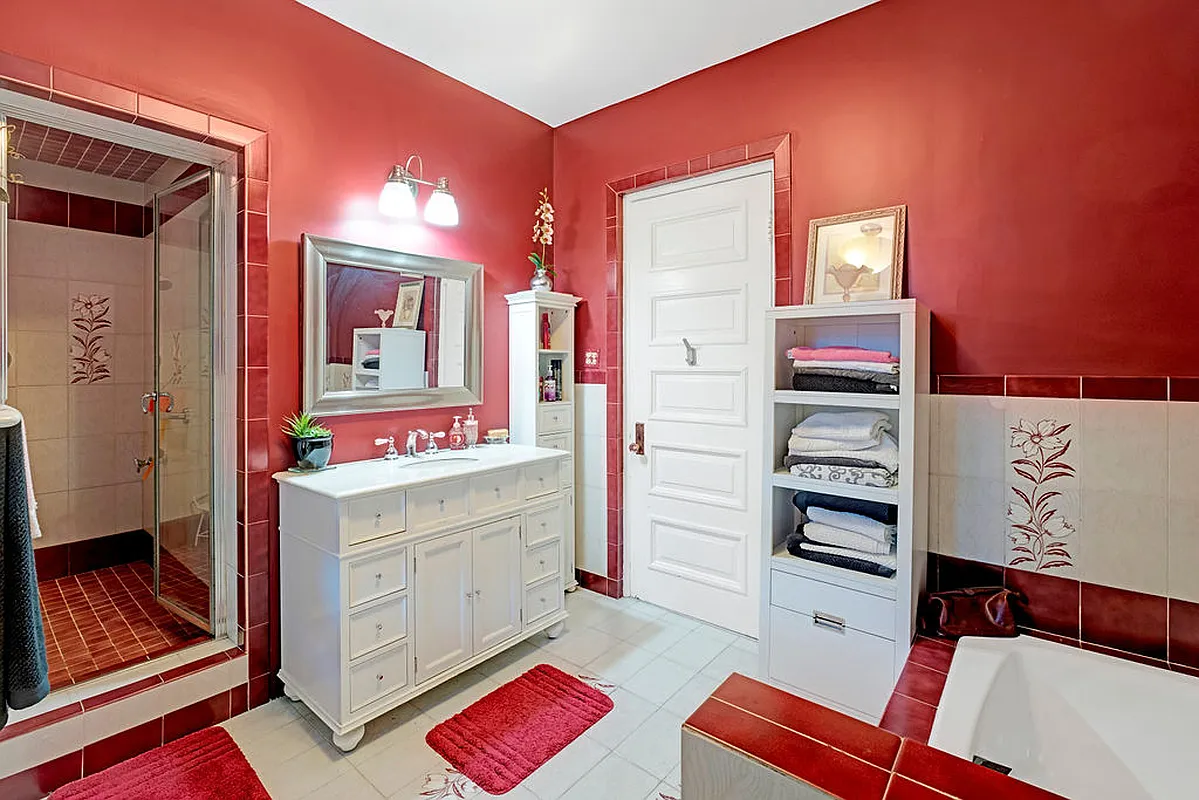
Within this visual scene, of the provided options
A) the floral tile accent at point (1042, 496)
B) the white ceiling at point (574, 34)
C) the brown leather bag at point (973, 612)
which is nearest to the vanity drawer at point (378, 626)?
the brown leather bag at point (973, 612)

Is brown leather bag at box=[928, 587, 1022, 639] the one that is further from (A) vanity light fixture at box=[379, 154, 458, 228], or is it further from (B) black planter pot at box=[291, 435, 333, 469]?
(A) vanity light fixture at box=[379, 154, 458, 228]

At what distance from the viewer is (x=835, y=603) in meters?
1.99

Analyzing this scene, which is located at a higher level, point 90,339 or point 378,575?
point 90,339

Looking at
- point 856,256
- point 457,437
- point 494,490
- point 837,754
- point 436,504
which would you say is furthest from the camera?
point 457,437

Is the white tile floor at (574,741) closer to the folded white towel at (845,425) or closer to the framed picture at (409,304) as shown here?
the folded white towel at (845,425)

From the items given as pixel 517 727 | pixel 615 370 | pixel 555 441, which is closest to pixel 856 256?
pixel 615 370

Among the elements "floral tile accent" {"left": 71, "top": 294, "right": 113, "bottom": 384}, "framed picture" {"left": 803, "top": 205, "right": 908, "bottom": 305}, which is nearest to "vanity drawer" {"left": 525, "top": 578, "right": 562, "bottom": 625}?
"framed picture" {"left": 803, "top": 205, "right": 908, "bottom": 305}

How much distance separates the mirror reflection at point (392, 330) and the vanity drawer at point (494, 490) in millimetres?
647

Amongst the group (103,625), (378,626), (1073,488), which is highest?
(1073,488)

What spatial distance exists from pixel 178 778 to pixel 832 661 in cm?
218

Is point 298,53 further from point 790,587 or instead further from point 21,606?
point 790,587

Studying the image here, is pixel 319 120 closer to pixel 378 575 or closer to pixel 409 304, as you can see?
pixel 409 304

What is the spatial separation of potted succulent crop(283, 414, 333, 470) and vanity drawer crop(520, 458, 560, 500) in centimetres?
82

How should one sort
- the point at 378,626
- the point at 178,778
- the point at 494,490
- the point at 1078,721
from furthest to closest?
1. the point at 494,490
2. the point at 378,626
3. the point at 178,778
4. the point at 1078,721
